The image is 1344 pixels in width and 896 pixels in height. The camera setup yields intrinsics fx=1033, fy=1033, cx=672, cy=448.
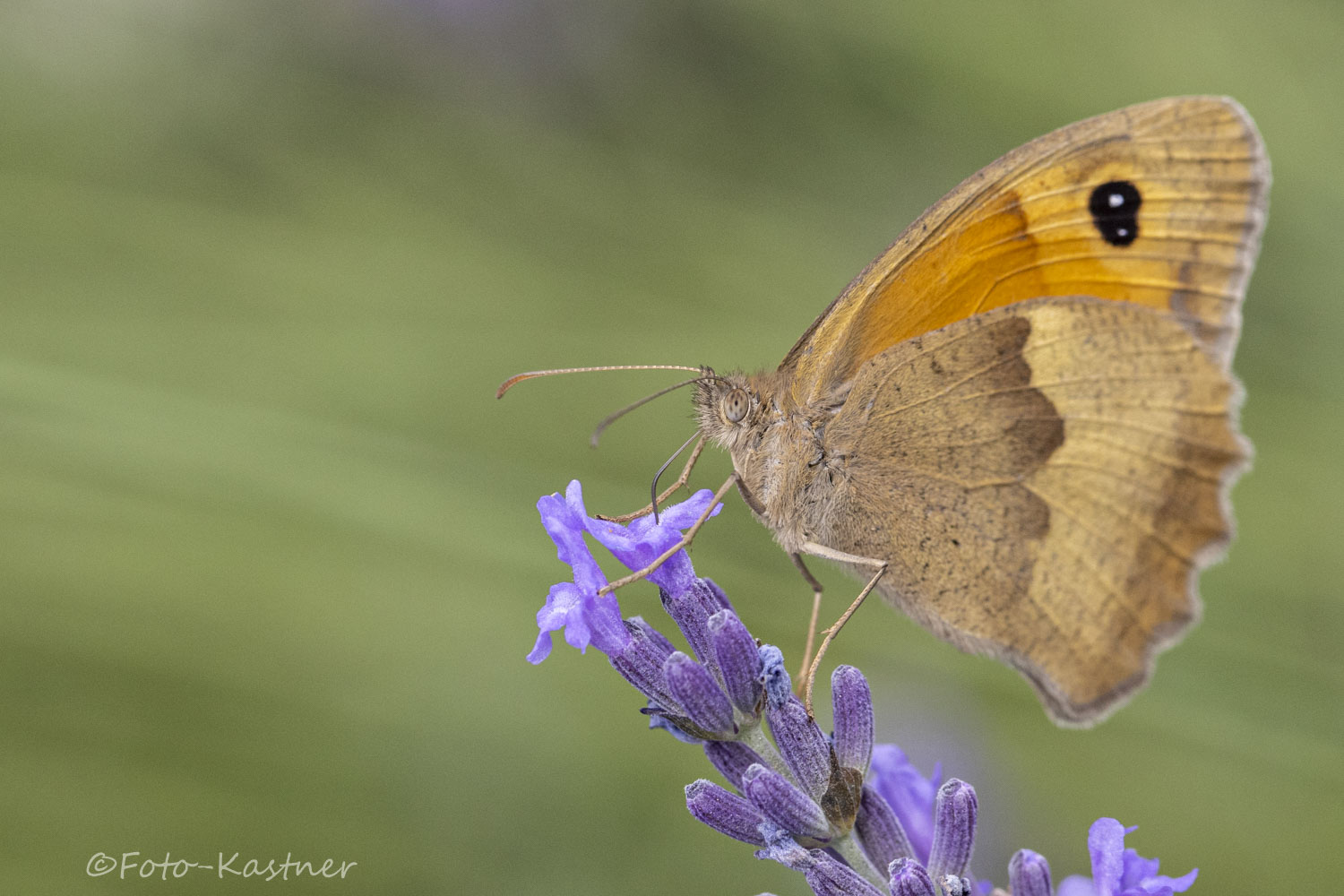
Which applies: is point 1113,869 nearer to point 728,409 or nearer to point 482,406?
point 728,409

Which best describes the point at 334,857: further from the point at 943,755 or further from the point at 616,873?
the point at 943,755

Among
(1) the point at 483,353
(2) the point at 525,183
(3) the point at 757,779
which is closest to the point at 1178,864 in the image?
(3) the point at 757,779

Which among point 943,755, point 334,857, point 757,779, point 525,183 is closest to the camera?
point 757,779

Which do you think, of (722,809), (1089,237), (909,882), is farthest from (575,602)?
(1089,237)

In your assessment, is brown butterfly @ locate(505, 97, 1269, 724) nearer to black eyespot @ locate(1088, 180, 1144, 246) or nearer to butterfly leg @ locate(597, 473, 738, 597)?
black eyespot @ locate(1088, 180, 1144, 246)

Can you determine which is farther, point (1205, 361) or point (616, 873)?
point (616, 873)

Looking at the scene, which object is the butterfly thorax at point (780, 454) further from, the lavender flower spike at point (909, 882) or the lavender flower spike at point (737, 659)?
the lavender flower spike at point (909, 882)
